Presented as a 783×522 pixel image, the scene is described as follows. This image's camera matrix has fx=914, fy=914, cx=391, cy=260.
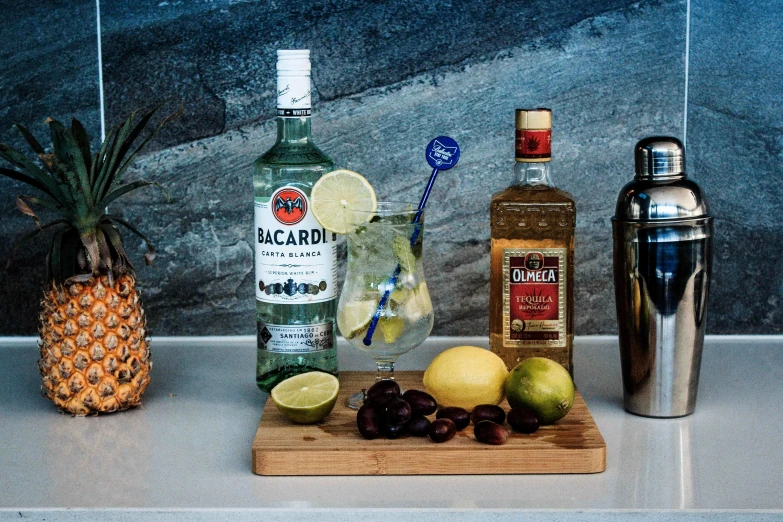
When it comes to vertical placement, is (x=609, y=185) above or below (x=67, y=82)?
below

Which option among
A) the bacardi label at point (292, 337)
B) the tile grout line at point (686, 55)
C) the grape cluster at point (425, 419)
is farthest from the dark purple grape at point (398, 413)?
the tile grout line at point (686, 55)

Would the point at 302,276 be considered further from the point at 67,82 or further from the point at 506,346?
the point at 67,82

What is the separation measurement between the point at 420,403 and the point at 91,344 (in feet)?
1.41

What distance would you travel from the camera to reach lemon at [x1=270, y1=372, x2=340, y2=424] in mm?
1079

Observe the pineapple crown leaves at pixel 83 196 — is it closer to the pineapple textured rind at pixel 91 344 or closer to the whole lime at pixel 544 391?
the pineapple textured rind at pixel 91 344

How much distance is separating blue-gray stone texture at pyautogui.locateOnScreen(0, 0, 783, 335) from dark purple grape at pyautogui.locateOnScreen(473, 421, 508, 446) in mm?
533

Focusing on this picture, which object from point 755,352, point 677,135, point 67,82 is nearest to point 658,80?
point 677,135

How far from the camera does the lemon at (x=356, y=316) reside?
116 cm

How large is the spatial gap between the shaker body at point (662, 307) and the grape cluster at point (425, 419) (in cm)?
20

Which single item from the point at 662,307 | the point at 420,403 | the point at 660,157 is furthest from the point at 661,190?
the point at 420,403

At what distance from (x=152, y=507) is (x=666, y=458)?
56 centimetres

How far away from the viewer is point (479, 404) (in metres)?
1.14

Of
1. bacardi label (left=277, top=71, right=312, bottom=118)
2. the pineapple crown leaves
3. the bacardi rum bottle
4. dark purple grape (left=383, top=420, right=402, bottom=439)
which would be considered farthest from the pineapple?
the bacardi rum bottle

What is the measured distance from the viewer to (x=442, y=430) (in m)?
1.01
